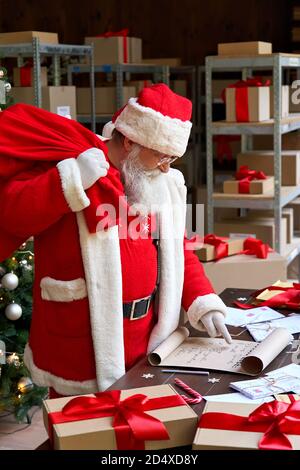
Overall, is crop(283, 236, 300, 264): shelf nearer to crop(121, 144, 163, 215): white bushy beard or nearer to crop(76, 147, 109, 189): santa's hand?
crop(121, 144, 163, 215): white bushy beard

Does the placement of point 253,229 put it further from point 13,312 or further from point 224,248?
point 13,312

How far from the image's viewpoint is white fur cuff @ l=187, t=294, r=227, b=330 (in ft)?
6.69

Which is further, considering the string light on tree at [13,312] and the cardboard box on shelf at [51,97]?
the cardboard box on shelf at [51,97]

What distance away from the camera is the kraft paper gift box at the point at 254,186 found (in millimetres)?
4312

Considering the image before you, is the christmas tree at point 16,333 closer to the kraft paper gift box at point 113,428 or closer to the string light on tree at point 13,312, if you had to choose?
the string light on tree at point 13,312

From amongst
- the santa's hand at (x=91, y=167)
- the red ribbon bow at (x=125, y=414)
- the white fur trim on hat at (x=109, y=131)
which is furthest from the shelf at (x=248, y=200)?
the red ribbon bow at (x=125, y=414)

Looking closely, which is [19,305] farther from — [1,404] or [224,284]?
[224,284]

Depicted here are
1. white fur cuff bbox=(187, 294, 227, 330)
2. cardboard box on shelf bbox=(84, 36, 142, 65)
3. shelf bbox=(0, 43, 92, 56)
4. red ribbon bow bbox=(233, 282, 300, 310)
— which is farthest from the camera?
cardboard box on shelf bbox=(84, 36, 142, 65)

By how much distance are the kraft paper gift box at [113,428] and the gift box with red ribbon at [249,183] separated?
2.89 meters

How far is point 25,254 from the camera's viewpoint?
11.2ft

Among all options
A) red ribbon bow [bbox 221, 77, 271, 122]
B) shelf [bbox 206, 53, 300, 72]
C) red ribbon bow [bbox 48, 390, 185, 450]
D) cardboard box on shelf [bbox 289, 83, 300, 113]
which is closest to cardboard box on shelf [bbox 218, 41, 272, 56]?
shelf [bbox 206, 53, 300, 72]

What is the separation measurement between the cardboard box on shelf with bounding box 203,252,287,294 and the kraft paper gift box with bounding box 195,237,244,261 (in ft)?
0.11

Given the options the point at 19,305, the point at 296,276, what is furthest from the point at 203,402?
the point at 296,276
